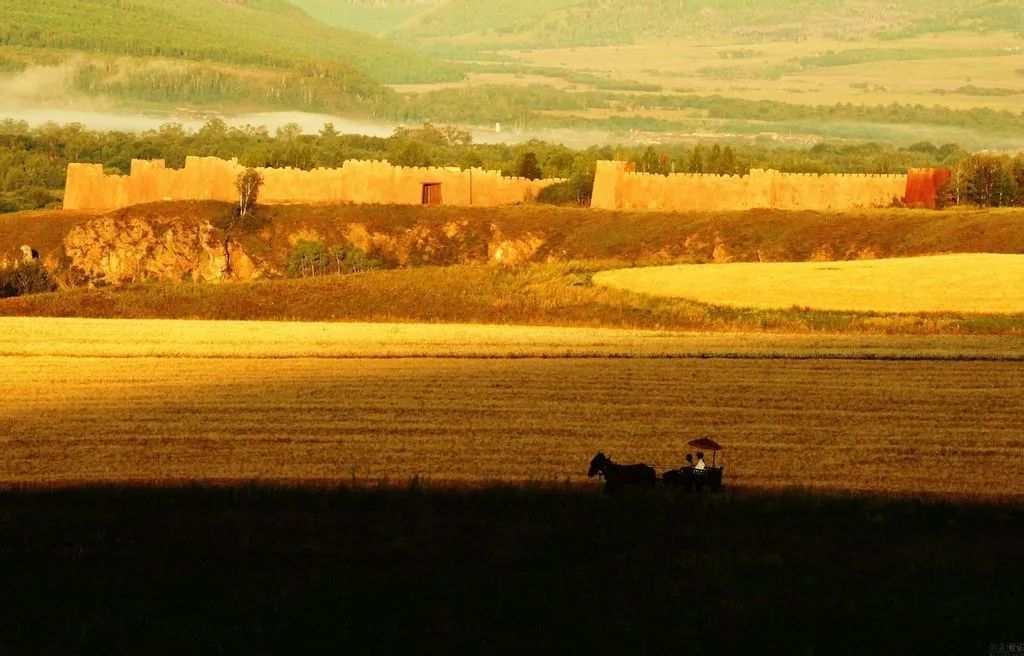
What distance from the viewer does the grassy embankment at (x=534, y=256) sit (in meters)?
43.2

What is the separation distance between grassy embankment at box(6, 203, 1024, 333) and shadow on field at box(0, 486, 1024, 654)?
2101 cm

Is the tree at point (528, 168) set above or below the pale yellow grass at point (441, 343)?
above

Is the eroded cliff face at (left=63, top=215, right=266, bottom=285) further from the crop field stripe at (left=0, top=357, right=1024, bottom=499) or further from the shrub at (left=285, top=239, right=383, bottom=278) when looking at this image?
the crop field stripe at (left=0, top=357, right=1024, bottom=499)

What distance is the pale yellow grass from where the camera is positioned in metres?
33.2

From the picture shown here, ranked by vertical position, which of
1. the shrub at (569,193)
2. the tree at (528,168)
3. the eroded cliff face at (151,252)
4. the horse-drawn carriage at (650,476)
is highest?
the tree at (528,168)

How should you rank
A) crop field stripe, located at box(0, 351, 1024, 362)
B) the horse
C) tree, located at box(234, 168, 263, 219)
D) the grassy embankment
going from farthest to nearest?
Answer: tree, located at box(234, 168, 263, 219), the grassy embankment, crop field stripe, located at box(0, 351, 1024, 362), the horse

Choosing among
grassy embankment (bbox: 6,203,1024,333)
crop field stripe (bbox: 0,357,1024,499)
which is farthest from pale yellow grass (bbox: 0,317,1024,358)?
grassy embankment (bbox: 6,203,1024,333)

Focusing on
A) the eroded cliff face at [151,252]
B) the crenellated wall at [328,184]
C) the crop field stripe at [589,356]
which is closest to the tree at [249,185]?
the crenellated wall at [328,184]

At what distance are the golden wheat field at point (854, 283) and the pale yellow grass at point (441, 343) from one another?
6.35 m

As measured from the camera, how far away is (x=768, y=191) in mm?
79500

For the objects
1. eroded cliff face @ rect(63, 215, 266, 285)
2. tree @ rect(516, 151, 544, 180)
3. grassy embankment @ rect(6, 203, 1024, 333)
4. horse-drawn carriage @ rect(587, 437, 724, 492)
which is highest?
tree @ rect(516, 151, 544, 180)

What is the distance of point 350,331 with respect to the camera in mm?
38969

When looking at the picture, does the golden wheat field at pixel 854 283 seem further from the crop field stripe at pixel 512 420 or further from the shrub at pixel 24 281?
the shrub at pixel 24 281

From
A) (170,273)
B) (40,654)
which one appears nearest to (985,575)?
(40,654)
